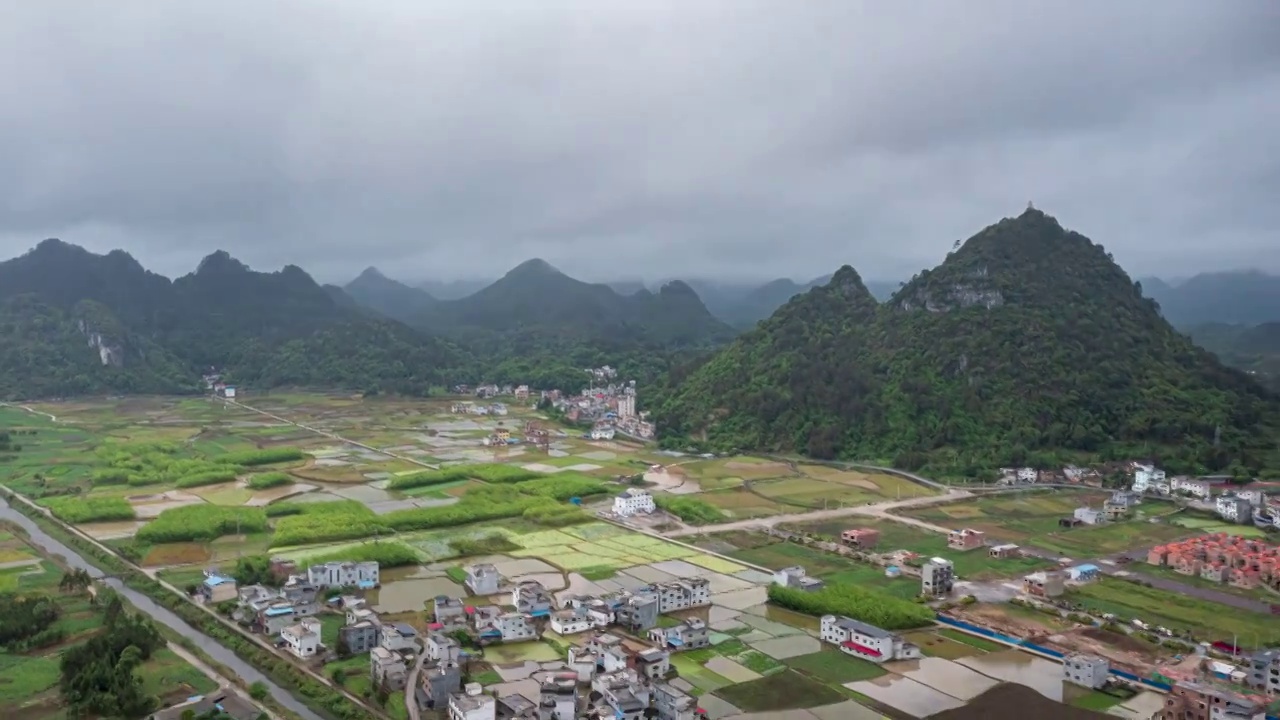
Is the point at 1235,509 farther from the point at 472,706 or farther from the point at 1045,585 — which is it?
the point at 472,706

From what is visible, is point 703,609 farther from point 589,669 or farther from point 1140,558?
point 1140,558

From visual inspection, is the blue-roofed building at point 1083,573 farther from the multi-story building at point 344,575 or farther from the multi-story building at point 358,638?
the multi-story building at point 344,575

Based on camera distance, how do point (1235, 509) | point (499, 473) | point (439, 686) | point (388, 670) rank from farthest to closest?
point (499, 473) → point (1235, 509) → point (388, 670) → point (439, 686)

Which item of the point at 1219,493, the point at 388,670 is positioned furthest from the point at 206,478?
the point at 1219,493

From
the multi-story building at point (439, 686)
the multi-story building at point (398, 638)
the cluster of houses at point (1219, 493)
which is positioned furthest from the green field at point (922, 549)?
the multi-story building at point (439, 686)

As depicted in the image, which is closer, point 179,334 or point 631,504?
point 631,504

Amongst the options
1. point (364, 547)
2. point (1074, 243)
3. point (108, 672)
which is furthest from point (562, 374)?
point (108, 672)

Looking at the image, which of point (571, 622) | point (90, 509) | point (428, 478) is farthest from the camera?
point (428, 478)
